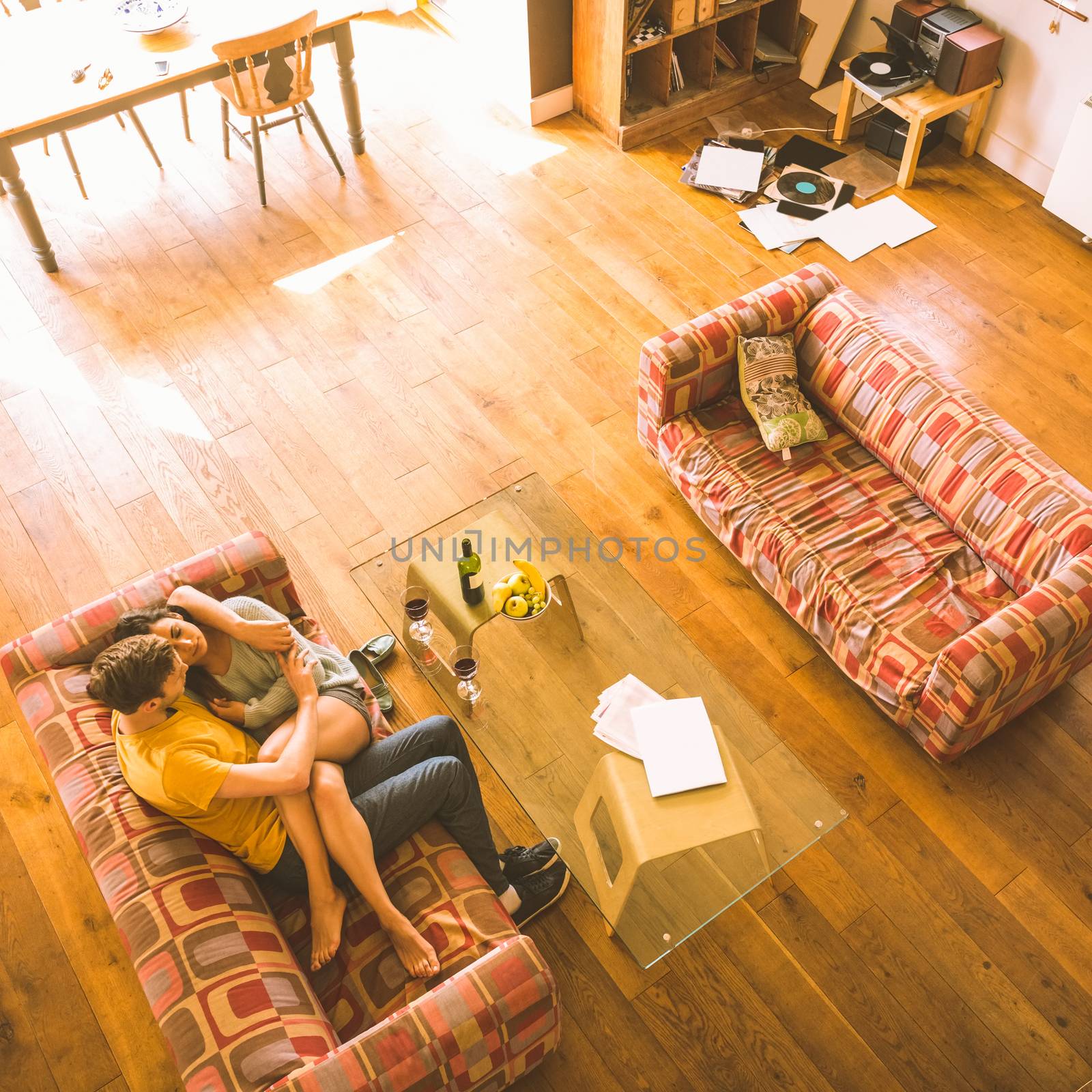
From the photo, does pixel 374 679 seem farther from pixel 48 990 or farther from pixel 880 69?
pixel 880 69

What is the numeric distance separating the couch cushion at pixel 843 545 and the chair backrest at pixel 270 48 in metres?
2.24

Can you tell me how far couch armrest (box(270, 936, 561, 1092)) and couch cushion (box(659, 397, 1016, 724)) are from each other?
4.41 ft

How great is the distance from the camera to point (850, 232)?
4.37 meters

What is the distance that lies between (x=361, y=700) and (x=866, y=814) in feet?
4.73

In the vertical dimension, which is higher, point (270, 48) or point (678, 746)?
point (270, 48)

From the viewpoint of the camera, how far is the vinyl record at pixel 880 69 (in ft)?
14.4

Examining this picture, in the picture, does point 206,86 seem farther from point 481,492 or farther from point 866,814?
point 866,814

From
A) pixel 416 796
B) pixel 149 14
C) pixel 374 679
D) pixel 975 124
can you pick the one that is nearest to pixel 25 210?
pixel 149 14

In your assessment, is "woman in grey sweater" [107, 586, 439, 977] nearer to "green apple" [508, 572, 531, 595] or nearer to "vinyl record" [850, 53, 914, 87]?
"green apple" [508, 572, 531, 595]

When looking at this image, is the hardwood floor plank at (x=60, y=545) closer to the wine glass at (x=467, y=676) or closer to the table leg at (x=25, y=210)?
the table leg at (x=25, y=210)

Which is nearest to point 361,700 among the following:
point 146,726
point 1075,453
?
point 146,726

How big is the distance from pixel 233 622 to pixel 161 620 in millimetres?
167

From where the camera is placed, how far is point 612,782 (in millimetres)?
2494

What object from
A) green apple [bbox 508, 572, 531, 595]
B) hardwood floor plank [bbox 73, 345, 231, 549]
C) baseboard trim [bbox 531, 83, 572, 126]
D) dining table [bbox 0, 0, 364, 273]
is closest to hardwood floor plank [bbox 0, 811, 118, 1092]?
hardwood floor plank [bbox 73, 345, 231, 549]
